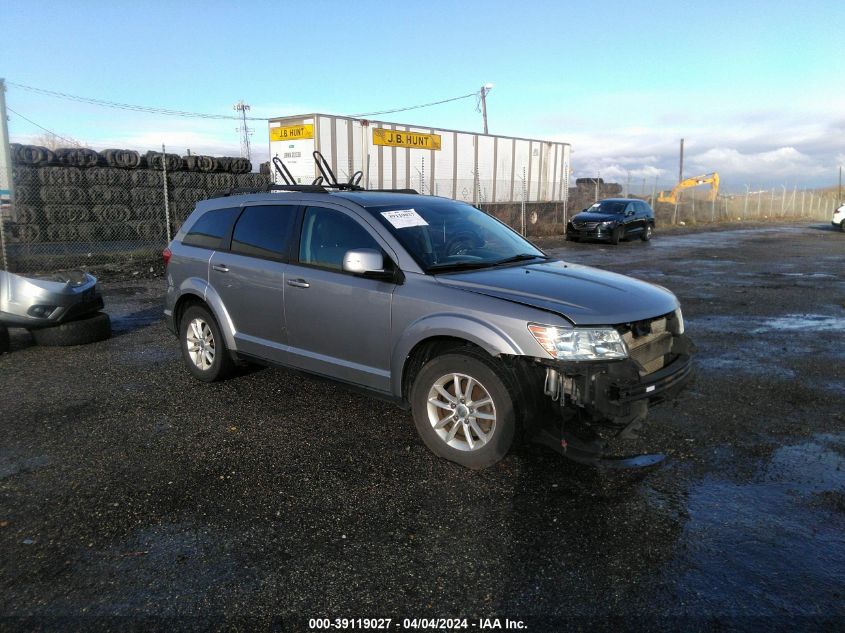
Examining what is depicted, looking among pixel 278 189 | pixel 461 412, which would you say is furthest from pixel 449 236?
pixel 278 189

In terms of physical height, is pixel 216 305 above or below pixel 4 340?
above

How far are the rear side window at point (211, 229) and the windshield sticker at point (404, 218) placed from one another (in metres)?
1.68

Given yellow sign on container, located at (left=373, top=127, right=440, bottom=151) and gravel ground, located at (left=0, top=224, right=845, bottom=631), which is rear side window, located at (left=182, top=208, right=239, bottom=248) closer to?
gravel ground, located at (left=0, top=224, right=845, bottom=631)

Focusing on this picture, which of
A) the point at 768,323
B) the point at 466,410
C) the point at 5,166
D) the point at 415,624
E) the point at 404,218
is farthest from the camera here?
the point at 5,166

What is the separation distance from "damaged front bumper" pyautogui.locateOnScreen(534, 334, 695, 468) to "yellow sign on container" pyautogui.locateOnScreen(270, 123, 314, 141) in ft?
45.5

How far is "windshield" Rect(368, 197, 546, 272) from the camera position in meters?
4.37

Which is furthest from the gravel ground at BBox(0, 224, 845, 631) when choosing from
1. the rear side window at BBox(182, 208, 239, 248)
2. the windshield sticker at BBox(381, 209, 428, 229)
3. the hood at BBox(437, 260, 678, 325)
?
the windshield sticker at BBox(381, 209, 428, 229)

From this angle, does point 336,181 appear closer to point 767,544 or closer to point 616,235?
point 767,544

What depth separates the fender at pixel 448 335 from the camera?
11.8 ft

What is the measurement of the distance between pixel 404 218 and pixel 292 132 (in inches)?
509

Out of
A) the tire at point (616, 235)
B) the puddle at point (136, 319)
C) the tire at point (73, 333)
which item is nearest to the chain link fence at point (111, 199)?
the tire at point (616, 235)

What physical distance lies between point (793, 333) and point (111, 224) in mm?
16063

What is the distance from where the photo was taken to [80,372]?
607 centimetres

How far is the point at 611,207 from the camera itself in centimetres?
2255
